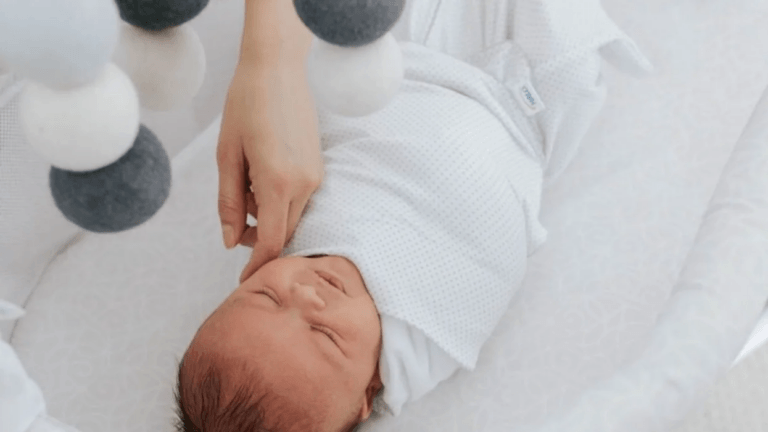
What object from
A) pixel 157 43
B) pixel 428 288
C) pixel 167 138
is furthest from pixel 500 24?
pixel 157 43

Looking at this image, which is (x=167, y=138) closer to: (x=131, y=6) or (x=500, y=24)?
(x=500, y=24)

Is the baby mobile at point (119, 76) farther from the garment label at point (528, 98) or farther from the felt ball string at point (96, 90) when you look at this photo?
the garment label at point (528, 98)

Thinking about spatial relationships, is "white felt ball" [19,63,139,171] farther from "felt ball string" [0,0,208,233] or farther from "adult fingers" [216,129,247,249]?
"adult fingers" [216,129,247,249]

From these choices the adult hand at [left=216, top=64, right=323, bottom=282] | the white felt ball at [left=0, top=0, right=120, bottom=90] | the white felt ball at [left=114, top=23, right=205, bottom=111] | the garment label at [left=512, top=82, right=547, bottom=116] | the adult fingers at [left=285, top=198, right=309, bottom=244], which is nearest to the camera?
the white felt ball at [left=0, top=0, right=120, bottom=90]

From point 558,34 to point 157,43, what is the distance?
657 mm

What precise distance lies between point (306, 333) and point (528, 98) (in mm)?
416

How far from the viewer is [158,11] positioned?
1.02 ft

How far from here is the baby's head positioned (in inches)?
27.0

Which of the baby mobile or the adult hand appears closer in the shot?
the baby mobile

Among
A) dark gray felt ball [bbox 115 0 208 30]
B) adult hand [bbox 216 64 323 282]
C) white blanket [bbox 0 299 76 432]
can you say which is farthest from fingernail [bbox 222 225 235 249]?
dark gray felt ball [bbox 115 0 208 30]

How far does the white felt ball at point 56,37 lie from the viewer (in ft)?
0.73

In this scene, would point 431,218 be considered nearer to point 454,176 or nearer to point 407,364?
point 454,176

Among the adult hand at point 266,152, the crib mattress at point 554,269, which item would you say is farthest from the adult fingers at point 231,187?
the crib mattress at point 554,269

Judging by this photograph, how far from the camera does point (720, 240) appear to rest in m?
0.59
